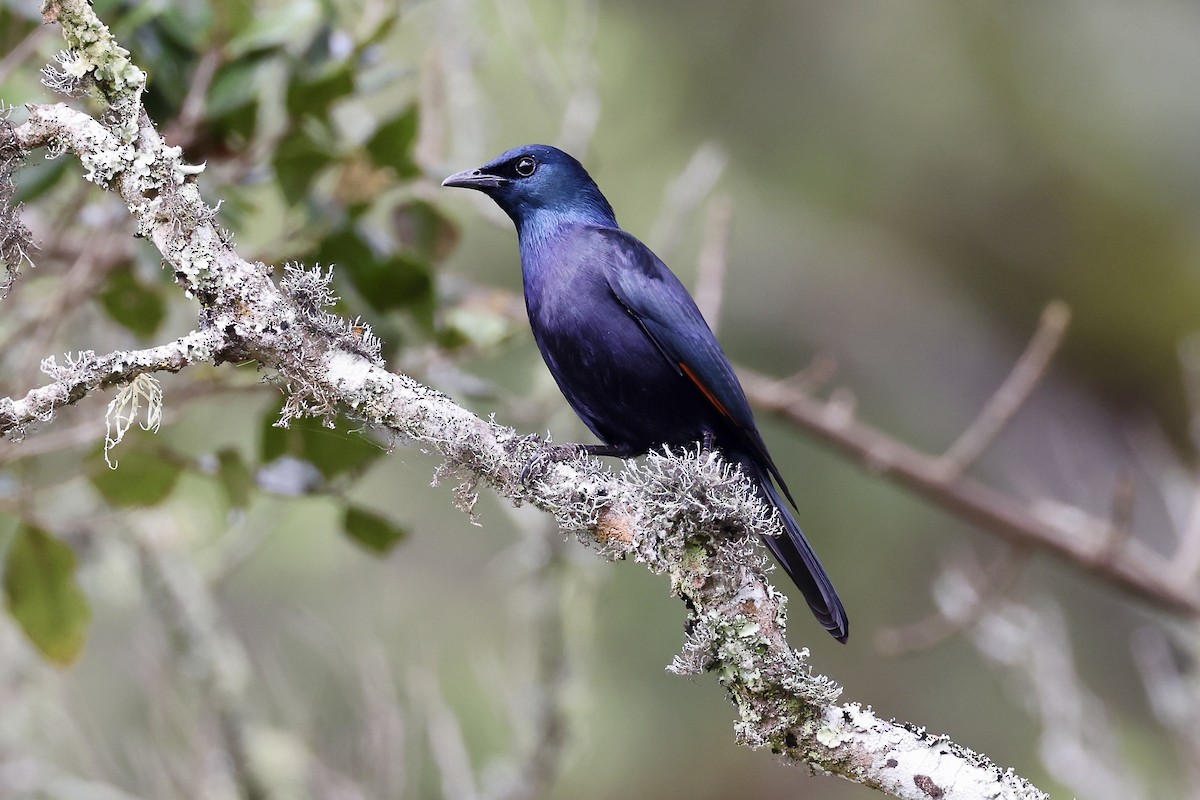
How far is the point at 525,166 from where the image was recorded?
3.47m

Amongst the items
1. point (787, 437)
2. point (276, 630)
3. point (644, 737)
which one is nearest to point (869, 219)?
point (787, 437)

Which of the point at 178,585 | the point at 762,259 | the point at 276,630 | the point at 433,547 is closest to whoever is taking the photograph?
the point at 178,585

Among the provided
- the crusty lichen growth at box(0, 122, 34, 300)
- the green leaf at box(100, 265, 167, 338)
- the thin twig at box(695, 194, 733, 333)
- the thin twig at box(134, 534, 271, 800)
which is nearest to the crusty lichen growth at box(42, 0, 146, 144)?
the crusty lichen growth at box(0, 122, 34, 300)

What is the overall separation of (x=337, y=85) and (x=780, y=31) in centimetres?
560

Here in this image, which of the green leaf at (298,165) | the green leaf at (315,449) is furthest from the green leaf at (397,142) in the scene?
the green leaf at (315,449)

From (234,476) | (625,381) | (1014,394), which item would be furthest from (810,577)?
(1014,394)

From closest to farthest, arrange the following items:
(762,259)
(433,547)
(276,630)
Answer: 1. (276,630)
2. (433,547)
3. (762,259)

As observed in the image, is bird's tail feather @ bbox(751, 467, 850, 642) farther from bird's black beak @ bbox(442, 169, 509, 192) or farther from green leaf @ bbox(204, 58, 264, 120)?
green leaf @ bbox(204, 58, 264, 120)

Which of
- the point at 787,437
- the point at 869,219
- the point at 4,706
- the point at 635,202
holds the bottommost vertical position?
the point at 4,706

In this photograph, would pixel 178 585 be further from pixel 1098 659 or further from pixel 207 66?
pixel 1098 659

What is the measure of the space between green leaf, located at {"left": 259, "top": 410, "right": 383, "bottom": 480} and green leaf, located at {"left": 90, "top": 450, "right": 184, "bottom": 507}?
0.20 metres

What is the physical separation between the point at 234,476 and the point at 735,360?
452 centimetres

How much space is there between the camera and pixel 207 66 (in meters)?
2.89

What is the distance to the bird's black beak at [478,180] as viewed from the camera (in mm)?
3279
